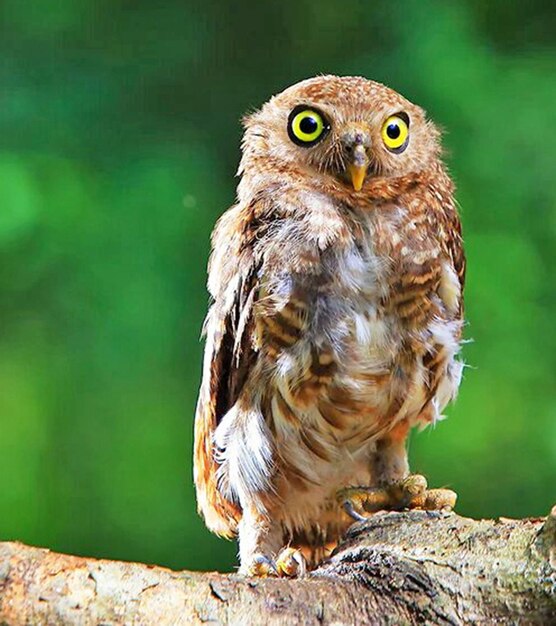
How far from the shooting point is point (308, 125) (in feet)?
7.04

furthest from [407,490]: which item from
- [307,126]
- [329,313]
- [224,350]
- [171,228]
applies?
[171,228]

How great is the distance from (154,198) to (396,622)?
6.09 ft

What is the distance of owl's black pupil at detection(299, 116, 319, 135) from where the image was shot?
7.03 feet

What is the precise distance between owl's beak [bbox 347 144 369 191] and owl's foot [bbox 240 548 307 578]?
81 cm

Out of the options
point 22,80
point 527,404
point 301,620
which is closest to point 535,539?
point 301,620

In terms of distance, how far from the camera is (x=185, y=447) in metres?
3.02

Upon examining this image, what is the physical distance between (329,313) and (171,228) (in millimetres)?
1098

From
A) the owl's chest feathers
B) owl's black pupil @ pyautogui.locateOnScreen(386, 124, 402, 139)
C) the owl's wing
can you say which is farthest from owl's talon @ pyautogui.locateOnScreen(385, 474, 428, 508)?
owl's black pupil @ pyautogui.locateOnScreen(386, 124, 402, 139)

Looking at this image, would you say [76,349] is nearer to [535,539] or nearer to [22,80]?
[22,80]

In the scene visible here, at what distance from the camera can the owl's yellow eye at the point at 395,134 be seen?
7.00ft

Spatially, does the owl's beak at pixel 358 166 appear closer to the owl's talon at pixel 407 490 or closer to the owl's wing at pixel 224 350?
the owl's wing at pixel 224 350

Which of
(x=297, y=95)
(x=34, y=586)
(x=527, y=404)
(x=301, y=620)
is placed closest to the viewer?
(x=34, y=586)

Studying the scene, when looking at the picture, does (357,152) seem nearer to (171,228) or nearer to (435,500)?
(435,500)

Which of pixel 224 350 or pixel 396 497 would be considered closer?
pixel 396 497
